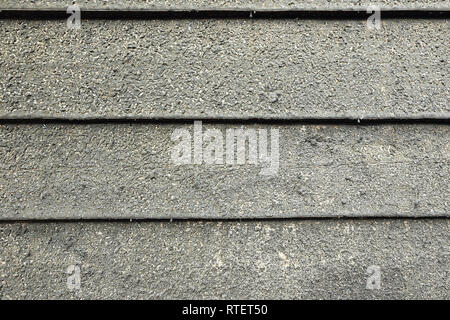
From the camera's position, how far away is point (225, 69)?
1496 mm

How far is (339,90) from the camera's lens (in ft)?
4.93

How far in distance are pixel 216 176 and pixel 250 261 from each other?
1.07 ft

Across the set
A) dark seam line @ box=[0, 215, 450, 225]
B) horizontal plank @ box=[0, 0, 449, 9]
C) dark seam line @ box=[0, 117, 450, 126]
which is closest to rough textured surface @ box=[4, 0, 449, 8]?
horizontal plank @ box=[0, 0, 449, 9]

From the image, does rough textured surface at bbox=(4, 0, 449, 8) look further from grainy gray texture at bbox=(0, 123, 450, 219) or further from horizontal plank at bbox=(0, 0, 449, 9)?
grainy gray texture at bbox=(0, 123, 450, 219)

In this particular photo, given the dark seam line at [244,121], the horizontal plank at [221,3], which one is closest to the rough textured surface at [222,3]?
the horizontal plank at [221,3]

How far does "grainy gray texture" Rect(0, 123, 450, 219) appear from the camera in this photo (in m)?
1.49

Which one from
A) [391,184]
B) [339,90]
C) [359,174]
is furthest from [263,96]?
[391,184]

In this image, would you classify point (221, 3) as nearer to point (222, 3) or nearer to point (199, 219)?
point (222, 3)

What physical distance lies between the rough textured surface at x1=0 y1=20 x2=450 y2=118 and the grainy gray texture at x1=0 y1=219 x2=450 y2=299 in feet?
1.34
